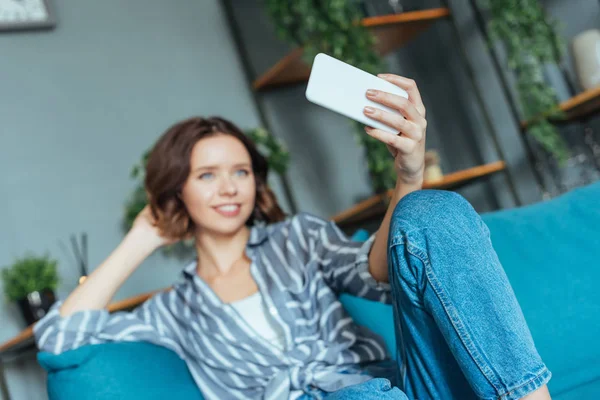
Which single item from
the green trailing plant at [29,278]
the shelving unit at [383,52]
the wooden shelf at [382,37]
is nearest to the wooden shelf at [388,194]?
the shelving unit at [383,52]

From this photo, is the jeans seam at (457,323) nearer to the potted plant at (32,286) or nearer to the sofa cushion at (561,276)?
the sofa cushion at (561,276)

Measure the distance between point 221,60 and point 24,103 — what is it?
0.81 meters

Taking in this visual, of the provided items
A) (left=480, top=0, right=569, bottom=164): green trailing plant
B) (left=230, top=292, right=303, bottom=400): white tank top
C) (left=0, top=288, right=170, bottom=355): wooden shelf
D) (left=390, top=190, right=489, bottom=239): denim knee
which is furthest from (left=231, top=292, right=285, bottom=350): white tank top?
(left=480, top=0, right=569, bottom=164): green trailing plant

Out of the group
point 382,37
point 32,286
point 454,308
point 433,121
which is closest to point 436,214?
point 454,308

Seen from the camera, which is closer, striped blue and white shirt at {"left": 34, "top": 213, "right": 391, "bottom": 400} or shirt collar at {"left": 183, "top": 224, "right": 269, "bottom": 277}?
striped blue and white shirt at {"left": 34, "top": 213, "right": 391, "bottom": 400}

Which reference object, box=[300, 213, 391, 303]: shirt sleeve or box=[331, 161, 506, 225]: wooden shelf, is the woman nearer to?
Result: box=[300, 213, 391, 303]: shirt sleeve

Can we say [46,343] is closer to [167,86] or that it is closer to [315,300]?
[315,300]

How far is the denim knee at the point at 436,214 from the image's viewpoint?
85 cm

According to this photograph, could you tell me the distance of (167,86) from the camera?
2.67 meters

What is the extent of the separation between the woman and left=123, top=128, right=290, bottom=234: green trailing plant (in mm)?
760

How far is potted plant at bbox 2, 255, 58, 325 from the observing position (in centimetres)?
204

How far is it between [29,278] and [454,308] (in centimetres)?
159

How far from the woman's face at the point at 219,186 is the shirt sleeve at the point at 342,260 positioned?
0.15 meters

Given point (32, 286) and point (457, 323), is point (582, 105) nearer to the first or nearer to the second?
point (457, 323)
